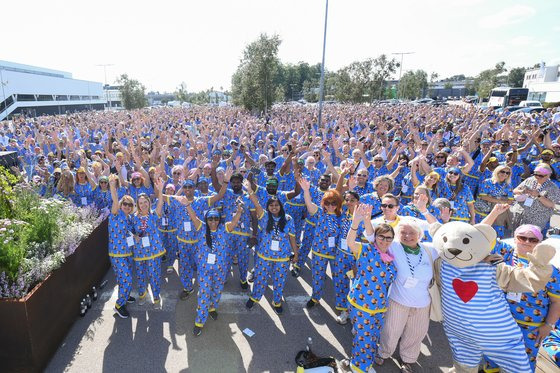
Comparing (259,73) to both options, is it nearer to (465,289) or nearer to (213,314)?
(213,314)

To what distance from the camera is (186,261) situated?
16.5 ft

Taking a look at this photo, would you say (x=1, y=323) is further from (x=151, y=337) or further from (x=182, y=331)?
(x=182, y=331)

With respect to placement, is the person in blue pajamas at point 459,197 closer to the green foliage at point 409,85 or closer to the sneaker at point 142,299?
the sneaker at point 142,299

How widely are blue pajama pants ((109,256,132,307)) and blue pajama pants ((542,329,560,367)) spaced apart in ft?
17.0

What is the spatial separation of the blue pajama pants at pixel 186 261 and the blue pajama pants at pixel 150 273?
38 cm

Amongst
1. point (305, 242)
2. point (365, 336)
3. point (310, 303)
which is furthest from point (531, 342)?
point (305, 242)

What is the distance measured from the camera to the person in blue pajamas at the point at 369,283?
10.7 ft

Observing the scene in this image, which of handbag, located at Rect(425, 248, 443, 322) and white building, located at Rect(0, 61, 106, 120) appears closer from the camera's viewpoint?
handbag, located at Rect(425, 248, 443, 322)

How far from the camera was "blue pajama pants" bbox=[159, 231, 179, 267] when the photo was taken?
563cm

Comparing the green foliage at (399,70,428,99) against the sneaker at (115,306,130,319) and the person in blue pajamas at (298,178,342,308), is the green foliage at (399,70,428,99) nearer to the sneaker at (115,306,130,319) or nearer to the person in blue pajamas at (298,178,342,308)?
the person in blue pajamas at (298,178,342,308)

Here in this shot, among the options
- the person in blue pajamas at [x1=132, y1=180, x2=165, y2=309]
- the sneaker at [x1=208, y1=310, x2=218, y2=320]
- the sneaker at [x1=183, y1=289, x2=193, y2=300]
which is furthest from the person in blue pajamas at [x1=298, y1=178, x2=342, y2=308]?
the person in blue pajamas at [x1=132, y1=180, x2=165, y2=309]

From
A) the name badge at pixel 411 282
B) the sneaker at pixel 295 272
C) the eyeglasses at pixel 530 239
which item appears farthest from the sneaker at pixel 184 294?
the eyeglasses at pixel 530 239

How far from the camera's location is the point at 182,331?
4332 mm

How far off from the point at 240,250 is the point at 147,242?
1.49m
